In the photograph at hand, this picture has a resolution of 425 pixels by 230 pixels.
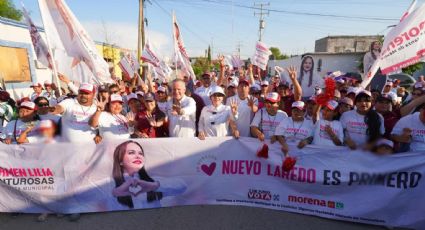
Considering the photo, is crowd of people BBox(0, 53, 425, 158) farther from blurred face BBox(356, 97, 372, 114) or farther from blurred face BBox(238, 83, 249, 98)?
blurred face BBox(238, 83, 249, 98)

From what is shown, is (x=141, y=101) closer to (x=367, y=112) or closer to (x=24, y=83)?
(x=367, y=112)

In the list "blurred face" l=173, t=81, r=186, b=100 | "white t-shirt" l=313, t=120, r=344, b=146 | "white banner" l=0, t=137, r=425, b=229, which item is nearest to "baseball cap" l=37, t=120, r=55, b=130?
"white banner" l=0, t=137, r=425, b=229

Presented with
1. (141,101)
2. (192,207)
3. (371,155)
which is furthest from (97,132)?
(371,155)

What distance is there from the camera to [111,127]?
170 inches

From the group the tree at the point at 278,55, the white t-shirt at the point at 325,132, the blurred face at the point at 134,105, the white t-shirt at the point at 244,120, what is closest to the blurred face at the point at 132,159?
the blurred face at the point at 134,105

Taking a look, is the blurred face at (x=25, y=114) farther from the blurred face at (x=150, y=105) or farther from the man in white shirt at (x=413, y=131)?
the man in white shirt at (x=413, y=131)

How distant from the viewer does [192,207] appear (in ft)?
14.5

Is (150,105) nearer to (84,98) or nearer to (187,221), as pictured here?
(84,98)

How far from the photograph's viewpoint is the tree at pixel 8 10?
114 ft

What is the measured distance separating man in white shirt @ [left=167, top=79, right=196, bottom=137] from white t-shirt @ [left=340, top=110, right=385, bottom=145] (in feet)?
7.39

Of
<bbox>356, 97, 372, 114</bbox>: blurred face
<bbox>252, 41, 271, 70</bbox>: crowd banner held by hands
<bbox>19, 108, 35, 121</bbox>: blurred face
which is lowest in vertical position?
<bbox>19, 108, 35, 121</bbox>: blurred face

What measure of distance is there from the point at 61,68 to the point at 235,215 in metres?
3.79

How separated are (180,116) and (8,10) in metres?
40.6

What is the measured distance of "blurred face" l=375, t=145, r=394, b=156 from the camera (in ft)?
12.8
